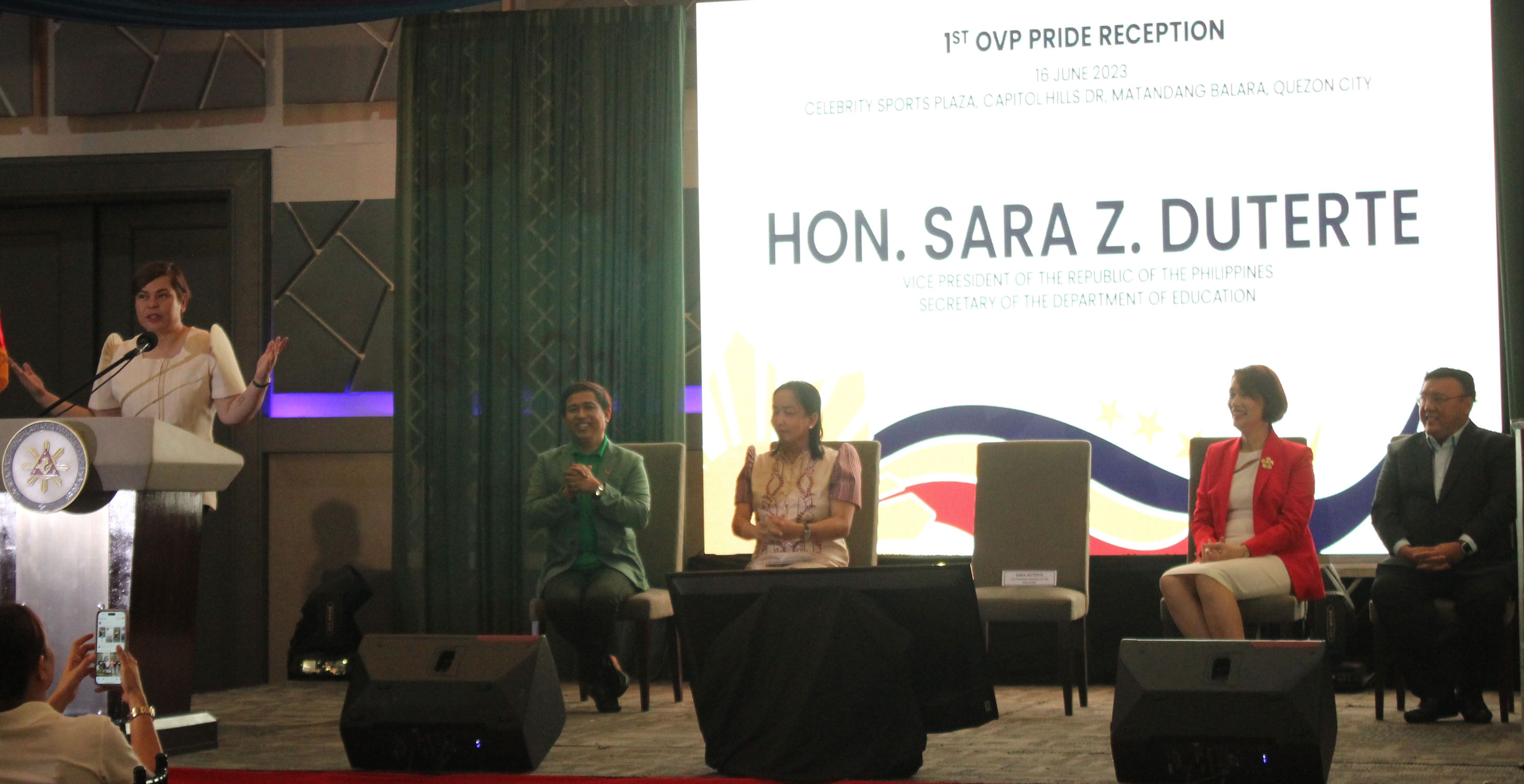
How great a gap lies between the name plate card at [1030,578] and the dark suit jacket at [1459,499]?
990mm

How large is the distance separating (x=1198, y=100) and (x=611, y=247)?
219cm

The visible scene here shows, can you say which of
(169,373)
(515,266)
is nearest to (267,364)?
(169,373)

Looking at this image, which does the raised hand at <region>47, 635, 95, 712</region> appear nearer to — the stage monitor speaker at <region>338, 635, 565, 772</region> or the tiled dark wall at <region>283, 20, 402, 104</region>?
the stage monitor speaker at <region>338, 635, 565, 772</region>

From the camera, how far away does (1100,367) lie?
510cm

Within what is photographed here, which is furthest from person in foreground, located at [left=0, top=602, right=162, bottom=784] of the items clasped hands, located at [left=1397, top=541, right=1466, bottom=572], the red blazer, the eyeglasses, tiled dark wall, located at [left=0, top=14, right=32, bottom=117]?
tiled dark wall, located at [left=0, top=14, right=32, bottom=117]

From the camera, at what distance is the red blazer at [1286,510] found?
14.1 ft

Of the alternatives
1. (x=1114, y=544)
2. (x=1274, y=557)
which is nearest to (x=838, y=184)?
(x=1114, y=544)

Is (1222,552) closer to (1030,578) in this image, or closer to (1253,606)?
(1253,606)

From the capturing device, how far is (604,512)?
4680 millimetres

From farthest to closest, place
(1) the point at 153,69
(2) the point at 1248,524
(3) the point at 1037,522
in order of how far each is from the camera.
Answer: (1) the point at 153,69, (3) the point at 1037,522, (2) the point at 1248,524

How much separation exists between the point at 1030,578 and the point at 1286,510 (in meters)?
0.83

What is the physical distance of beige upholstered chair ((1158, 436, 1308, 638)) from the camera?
422 cm

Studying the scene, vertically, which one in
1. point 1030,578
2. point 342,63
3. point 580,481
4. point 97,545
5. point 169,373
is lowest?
A: point 1030,578

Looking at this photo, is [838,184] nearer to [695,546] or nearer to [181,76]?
[695,546]
